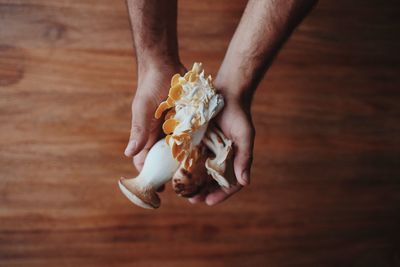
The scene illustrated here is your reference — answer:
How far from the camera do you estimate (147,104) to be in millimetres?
780

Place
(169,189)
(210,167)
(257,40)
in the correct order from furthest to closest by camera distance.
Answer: (169,189) → (257,40) → (210,167)

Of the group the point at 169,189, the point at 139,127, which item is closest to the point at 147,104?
the point at 139,127

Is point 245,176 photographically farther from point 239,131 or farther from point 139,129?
point 139,129

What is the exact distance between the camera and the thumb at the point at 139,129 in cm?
75

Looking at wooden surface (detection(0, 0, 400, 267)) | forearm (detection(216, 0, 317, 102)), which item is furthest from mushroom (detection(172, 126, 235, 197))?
wooden surface (detection(0, 0, 400, 267))

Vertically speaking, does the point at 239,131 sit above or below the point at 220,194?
above

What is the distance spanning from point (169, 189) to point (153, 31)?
40 cm

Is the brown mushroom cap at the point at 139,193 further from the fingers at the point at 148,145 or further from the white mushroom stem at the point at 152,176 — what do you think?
the fingers at the point at 148,145

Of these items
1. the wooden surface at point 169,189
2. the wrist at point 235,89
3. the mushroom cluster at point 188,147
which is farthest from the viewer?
the wooden surface at point 169,189

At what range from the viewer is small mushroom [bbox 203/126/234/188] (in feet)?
2.28

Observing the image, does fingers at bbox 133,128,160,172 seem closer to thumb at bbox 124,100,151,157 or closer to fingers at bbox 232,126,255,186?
thumb at bbox 124,100,151,157

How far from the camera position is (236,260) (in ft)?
3.44

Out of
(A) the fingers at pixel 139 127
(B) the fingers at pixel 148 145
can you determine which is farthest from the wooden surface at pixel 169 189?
(A) the fingers at pixel 139 127

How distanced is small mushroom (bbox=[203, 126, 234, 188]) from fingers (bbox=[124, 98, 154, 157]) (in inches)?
4.4
